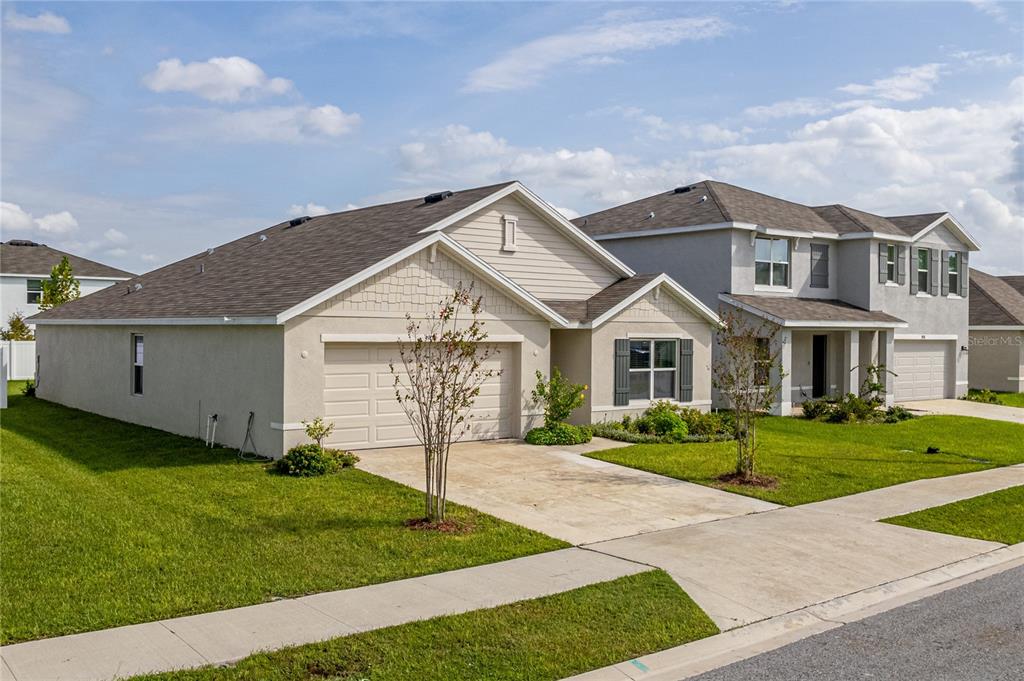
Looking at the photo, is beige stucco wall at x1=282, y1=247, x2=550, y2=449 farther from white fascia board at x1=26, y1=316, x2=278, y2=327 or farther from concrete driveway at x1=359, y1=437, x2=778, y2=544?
concrete driveway at x1=359, y1=437, x2=778, y2=544

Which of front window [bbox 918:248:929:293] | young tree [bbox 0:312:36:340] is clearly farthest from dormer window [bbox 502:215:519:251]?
young tree [bbox 0:312:36:340]

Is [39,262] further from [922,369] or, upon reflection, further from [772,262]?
[922,369]

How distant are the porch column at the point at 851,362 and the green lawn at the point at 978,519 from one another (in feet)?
45.6

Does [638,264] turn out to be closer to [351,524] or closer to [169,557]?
[351,524]

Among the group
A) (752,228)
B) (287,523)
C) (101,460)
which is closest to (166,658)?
(287,523)

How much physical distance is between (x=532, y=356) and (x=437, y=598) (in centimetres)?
1102

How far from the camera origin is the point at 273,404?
1562 cm

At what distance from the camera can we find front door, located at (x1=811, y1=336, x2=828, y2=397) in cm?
2892

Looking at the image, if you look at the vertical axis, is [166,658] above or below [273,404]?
below

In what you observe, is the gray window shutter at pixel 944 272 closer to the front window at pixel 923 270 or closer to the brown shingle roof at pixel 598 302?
the front window at pixel 923 270

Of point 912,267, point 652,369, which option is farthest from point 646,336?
point 912,267

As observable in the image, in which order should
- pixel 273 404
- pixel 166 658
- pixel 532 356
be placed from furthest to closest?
pixel 532 356 → pixel 273 404 → pixel 166 658

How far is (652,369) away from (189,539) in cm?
1386

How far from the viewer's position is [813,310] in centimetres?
2712
